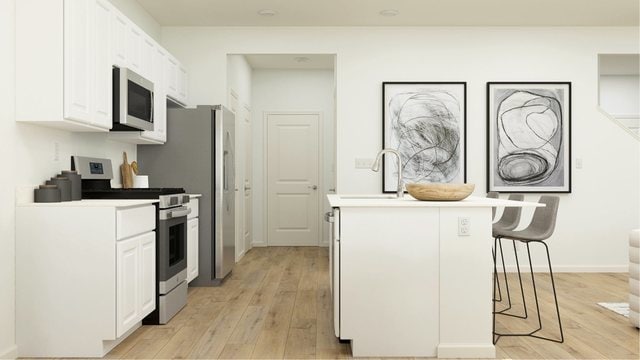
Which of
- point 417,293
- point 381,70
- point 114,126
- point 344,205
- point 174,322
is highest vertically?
point 381,70

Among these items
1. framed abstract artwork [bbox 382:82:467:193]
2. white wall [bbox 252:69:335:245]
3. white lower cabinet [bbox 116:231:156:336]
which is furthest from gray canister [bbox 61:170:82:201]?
white wall [bbox 252:69:335:245]

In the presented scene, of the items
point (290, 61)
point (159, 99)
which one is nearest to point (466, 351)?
point (159, 99)

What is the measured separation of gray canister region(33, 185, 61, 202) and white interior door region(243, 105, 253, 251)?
12.7ft

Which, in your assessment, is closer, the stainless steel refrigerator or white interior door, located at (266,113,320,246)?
the stainless steel refrigerator

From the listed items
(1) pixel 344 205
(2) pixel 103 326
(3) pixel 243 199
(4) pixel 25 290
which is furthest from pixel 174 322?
(3) pixel 243 199

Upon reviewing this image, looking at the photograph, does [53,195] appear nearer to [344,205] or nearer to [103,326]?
[103,326]

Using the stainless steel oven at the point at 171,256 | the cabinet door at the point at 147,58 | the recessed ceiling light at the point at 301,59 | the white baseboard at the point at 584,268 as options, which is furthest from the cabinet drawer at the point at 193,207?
the white baseboard at the point at 584,268

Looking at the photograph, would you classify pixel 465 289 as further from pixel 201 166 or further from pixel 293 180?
pixel 293 180

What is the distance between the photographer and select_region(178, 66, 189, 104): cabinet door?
5.05 m

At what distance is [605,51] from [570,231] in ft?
6.32

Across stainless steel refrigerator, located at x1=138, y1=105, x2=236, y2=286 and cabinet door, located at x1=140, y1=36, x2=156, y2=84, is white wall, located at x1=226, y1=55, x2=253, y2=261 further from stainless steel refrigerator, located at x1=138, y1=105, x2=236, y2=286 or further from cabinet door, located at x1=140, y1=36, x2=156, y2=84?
cabinet door, located at x1=140, y1=36, x2=156, y2=84

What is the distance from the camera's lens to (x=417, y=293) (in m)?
2.81

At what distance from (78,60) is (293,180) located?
4.83 metres

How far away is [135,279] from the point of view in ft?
10.2
